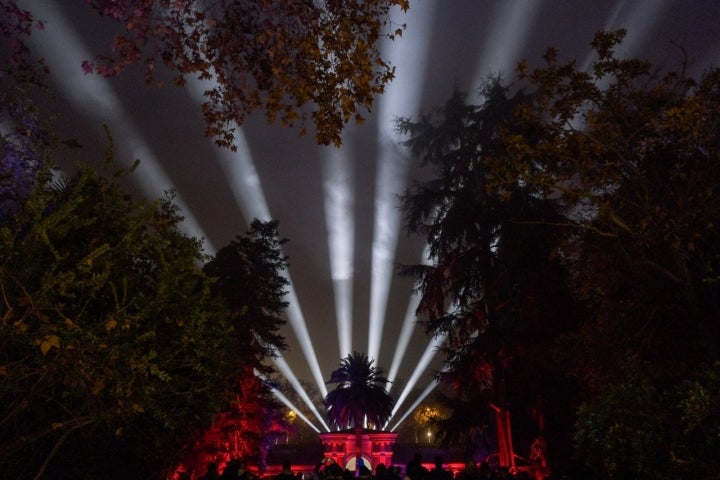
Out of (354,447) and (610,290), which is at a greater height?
(610,290)

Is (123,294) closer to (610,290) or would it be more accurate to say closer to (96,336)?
(96,336)

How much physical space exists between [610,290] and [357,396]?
46.3 meters

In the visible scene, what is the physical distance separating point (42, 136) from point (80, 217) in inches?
216

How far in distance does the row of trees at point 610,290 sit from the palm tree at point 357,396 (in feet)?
107

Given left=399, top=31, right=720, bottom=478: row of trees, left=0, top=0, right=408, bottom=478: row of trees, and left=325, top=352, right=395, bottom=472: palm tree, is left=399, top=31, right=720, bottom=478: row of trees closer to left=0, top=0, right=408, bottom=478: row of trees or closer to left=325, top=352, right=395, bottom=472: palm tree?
left=0, top=0, right=408, bottom=478: row of trees

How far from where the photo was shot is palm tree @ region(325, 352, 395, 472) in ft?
194

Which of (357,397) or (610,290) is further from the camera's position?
(357,397)

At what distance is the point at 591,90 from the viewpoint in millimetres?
12984

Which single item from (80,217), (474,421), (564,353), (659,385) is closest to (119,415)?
(80,217)

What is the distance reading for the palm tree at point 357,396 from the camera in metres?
59.2

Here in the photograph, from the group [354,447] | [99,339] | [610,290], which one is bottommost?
[354,447]

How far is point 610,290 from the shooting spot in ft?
54.2

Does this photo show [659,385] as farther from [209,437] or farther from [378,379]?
[378,379]

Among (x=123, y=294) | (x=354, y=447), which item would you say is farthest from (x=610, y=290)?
(x=354, y=447)
